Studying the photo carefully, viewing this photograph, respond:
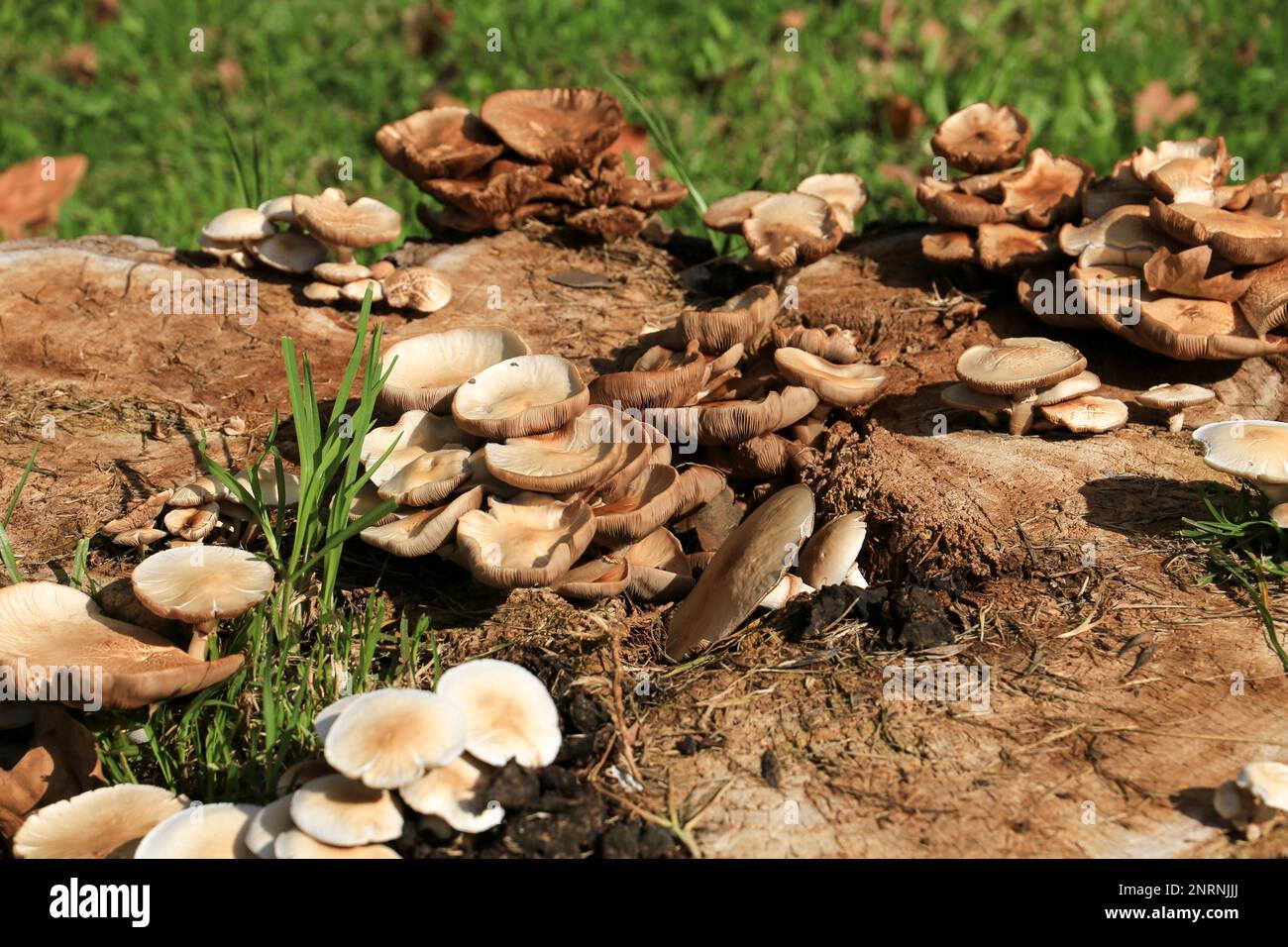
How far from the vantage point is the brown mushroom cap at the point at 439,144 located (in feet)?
18.9

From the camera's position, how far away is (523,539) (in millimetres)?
3898

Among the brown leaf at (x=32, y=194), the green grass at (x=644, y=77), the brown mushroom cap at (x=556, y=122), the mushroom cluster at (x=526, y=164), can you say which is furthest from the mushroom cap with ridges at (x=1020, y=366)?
the brown leaf at (x=32, y=194)

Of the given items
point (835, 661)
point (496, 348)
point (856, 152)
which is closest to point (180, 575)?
point (496, 348)

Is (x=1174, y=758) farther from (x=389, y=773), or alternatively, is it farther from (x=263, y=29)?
(x=263, y=29)

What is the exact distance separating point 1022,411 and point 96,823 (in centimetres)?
342

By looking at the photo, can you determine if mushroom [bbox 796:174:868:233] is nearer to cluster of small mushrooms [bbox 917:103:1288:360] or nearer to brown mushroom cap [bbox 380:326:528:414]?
cluster of small mushrooms [bbox 917:103:1288:360]

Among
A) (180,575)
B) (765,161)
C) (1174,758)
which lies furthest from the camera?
(765,161)

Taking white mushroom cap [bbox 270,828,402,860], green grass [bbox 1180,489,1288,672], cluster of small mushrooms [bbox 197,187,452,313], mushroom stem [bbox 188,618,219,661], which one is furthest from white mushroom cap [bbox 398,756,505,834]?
cluster of small mushrooms [bbox 197,187,452,313]

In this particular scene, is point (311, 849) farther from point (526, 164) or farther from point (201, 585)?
point (526, 164)

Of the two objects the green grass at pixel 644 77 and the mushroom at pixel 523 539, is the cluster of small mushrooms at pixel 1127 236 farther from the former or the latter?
the green grass at pixel 644 77

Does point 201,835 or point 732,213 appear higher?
point 732,213

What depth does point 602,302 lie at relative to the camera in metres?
5.73

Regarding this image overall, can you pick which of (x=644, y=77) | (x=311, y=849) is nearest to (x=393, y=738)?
(x=311, y=849)

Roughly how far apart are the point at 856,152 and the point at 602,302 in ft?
12.7
